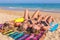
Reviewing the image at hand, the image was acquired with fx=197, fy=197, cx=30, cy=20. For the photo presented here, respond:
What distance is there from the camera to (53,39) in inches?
280

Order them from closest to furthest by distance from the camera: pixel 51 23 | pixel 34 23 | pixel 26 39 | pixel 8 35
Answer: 1. pixel 26 39
2. pixel 8 35
3. pixel 34 23
4. pixel 51 23

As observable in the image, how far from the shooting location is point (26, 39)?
23.0ft

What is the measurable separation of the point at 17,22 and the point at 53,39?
84.9 inches

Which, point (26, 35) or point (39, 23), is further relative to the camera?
point (39, 23)

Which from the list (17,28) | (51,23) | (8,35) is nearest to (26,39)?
(8,35)

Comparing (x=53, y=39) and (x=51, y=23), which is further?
(x=51, y=23)

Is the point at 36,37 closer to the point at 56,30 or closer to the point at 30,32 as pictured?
the point at 30,32

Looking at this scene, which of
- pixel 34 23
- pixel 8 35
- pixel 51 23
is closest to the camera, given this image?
pixel 8 35

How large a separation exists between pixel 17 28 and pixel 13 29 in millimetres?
176

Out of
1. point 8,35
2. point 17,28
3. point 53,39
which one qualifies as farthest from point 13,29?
point 53,39

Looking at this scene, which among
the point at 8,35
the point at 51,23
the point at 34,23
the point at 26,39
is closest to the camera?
the point at 26,39

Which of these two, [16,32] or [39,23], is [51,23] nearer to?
[39,23]

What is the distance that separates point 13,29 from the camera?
827cm

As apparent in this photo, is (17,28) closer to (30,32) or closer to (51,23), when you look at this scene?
(30,32)
